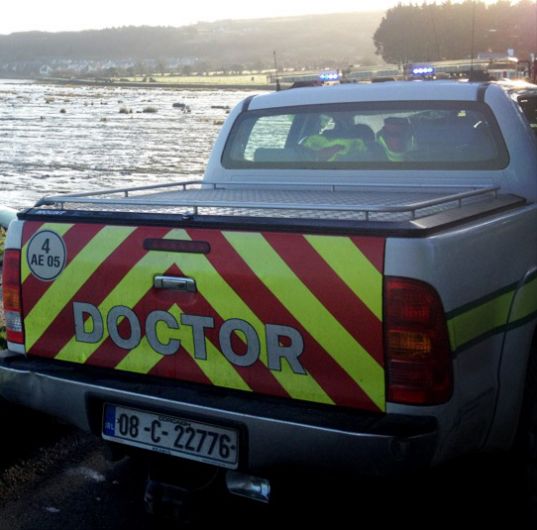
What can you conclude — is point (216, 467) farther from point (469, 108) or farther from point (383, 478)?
point (469, 108)

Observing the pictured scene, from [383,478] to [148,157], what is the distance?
25.7 m

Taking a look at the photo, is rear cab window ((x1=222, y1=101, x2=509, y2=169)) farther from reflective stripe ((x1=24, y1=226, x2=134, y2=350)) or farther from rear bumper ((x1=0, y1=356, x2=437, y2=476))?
Result: rear bumper ((x1=0, y1=356, x2=437, y2=476))

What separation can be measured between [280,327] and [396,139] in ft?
7.05

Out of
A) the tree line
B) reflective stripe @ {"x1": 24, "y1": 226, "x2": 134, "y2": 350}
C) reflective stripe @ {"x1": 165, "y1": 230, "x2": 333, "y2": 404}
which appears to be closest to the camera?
reflective stripe @ {"x1": 165, "y1": 230, "x2": 333, "y2": 404}

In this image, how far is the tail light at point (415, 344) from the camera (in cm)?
322

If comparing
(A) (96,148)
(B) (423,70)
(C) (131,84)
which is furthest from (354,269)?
(C) (131,84)

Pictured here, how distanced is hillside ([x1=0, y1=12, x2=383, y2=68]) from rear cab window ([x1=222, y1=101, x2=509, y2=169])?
126 meters

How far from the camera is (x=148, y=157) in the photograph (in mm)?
28391

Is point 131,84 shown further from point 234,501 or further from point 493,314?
point 493,314

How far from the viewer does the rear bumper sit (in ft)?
10.7

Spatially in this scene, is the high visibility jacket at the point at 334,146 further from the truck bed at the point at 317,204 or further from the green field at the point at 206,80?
the green field at the point at 206,80

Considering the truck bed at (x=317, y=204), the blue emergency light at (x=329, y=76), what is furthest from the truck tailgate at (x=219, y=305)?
→ the blue emergency light at (x=329, y=76)

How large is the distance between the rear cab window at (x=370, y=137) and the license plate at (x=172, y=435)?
2049mm

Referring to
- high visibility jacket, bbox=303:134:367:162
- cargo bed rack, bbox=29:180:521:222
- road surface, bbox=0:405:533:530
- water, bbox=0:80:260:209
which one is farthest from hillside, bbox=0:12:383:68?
road surface, bbox=0:405:533:530
